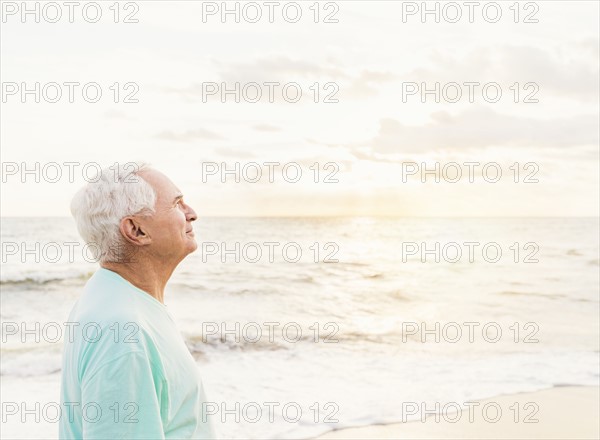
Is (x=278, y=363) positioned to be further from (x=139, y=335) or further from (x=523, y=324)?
(x=139, y=335)

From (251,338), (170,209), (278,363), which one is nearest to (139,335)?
(170,209)

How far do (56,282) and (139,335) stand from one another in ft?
60.9

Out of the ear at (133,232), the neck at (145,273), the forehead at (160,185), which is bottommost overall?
the neck at (145,273)

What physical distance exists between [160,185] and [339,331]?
10.6 m

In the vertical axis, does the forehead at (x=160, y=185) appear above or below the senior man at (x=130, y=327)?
above

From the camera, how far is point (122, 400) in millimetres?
1595

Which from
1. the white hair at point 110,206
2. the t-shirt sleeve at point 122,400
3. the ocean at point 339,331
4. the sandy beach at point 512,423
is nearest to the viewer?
the t-shirt sleeve at point 122,400

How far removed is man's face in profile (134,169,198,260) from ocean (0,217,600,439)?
174 inches

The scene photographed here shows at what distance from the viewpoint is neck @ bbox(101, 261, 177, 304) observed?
1.85 metres

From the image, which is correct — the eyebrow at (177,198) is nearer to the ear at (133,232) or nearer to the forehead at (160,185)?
the forehead at (160,185)

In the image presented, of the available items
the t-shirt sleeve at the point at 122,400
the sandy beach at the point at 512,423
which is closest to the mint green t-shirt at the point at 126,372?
the t-shirt sleeve at the point at 122,400

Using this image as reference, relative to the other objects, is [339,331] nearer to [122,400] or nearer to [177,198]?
[177,198]

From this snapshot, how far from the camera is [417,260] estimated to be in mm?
29078

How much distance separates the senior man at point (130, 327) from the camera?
5.27ft
